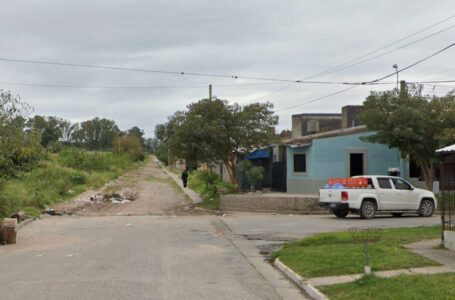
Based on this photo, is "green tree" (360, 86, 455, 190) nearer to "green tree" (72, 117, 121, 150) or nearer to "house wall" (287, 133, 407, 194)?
"house wall" (287, 133, 407, 194)

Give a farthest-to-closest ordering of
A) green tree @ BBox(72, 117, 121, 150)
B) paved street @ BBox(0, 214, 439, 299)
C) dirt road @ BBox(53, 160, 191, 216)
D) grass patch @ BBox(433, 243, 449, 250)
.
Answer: green tree @ BBox(72, 117, 121, 150)
dirt road @ BBox(53, 160, 191, 216)
grass patch @ BBox(433, 243, 449, 250)
paved street @ BBox(0, 214, 439, 299)

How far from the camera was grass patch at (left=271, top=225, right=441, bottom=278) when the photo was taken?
364 inches

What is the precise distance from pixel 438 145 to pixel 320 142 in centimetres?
632

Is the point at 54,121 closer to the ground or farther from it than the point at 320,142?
farther from it

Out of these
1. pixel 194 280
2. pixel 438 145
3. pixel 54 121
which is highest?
pixel 54 121

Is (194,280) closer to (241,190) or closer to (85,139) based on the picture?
(241,190)

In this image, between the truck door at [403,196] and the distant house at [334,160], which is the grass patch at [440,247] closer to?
the truck door at [403,196]

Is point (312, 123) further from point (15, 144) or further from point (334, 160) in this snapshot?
point (15, 144)

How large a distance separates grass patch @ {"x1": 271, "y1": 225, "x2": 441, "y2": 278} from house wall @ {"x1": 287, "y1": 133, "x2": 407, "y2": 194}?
14.8 metres

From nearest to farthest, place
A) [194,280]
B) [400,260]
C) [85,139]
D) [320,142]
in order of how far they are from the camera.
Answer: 1. [194,280]
2. [400,260]
3. [320,142]
4. [85,139]

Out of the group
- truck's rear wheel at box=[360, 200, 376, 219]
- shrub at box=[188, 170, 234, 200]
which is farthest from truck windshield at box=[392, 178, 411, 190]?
shrub at box=[188, 170, 234, 200]

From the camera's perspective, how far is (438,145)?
2456 cm

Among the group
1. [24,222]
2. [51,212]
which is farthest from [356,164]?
[24,222]

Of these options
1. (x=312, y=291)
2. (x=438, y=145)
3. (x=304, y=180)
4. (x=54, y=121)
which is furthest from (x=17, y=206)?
(x=54, y=121)
